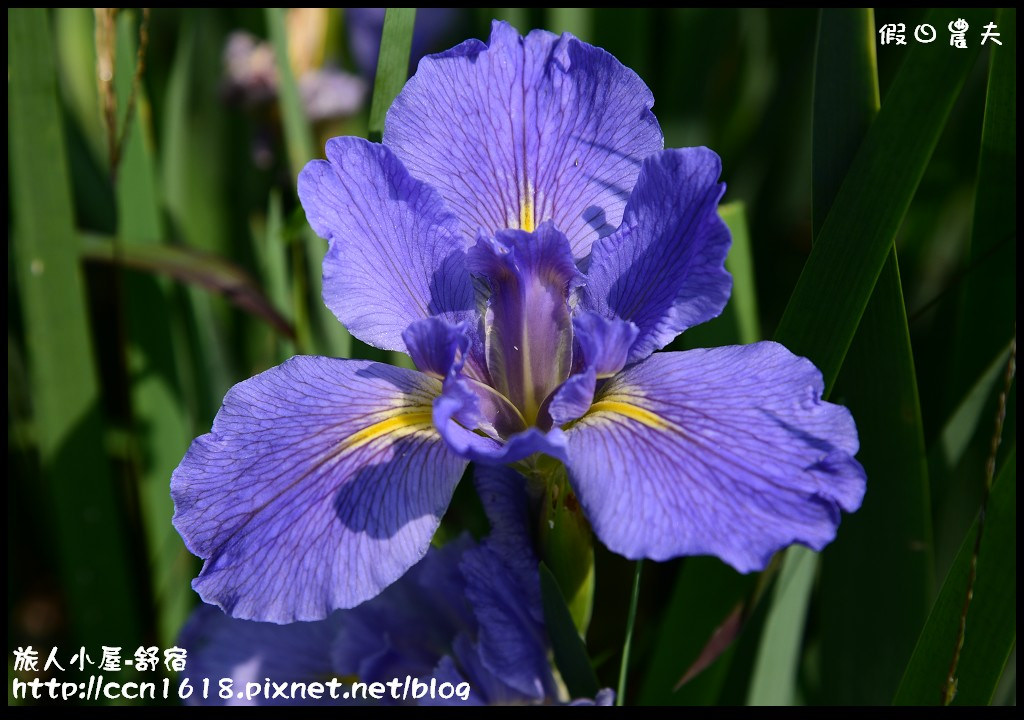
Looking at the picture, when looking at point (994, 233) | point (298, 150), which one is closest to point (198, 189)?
point (298, 150)

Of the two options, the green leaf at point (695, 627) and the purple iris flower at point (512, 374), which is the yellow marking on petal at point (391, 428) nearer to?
the purple iris flower at point (512, 374)

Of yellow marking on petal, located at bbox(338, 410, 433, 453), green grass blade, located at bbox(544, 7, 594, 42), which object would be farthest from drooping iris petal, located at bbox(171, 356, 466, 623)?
green grass blade, located at bbox(544, 7, 594, 42)

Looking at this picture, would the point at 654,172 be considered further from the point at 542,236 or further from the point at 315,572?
the point at 315,572

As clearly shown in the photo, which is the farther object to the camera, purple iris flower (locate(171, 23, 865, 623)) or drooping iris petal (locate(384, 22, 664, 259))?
drooping iris petal (locate(384, 22, 664, 259))

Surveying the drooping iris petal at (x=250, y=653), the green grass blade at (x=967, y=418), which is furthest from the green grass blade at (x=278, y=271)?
the green grass blade at (x=967, y=418)

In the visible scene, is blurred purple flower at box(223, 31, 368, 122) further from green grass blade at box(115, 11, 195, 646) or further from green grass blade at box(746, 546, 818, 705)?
green grass blade at box(746, 546, 818, 705)

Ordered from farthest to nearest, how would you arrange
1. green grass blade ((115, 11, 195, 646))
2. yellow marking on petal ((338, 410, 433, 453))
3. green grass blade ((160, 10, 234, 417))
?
green grass blade ((160, 10, 234, 417)) → green grass blade ((115, 11, 195, 646)) → yellow marking on petal ((338, 410, 433, 453))

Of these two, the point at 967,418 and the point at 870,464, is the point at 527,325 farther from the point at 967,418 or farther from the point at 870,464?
the point at 967,418

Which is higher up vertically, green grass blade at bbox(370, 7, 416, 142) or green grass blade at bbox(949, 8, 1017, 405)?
green grass blade at bbox(370, 7, 416, 142)
